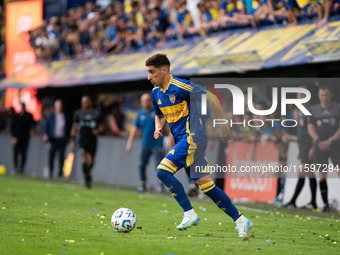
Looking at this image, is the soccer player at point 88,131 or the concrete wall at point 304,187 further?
the soccer player at point 88,131

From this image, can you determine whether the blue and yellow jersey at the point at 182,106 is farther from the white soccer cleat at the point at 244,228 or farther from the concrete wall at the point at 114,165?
the concrete wall at the point at 114,165

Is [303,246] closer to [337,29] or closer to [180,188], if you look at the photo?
[180,188]

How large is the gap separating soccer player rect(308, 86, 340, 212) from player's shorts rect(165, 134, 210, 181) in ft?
16.0

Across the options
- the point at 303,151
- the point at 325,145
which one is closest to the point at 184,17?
→ the point at 303,151

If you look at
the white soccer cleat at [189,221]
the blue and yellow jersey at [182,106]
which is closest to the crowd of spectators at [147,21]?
the blue and yellow jersey at [182,106]

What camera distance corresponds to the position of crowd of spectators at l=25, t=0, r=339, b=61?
16.2 metres

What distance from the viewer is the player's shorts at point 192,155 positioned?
7.96 meters

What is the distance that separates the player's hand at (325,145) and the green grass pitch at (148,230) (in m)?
1.23

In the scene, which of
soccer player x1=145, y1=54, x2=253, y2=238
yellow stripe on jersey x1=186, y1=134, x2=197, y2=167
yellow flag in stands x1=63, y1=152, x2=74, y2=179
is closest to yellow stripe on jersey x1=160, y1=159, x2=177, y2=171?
soccer player x1=145, y1=54, x2=253, y2=238

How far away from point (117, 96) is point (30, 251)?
15672 mm

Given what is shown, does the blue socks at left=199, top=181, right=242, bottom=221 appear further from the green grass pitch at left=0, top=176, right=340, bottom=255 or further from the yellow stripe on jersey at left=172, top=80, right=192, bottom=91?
the yellow stripe on jersey at left=172, top=80, right=192, bottom=91

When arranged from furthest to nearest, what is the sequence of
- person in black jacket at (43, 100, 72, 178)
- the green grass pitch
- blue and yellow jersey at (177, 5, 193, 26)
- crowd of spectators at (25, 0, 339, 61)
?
person in black jacket at (43, 100, 72, 178) → blue and yellow jersey at (177, 5, 193, 26) → crowd of spectators at (25, 0, 339, 61) → the green grass pitch

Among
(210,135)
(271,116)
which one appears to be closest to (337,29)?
(271,116)

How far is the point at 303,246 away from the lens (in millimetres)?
7188
